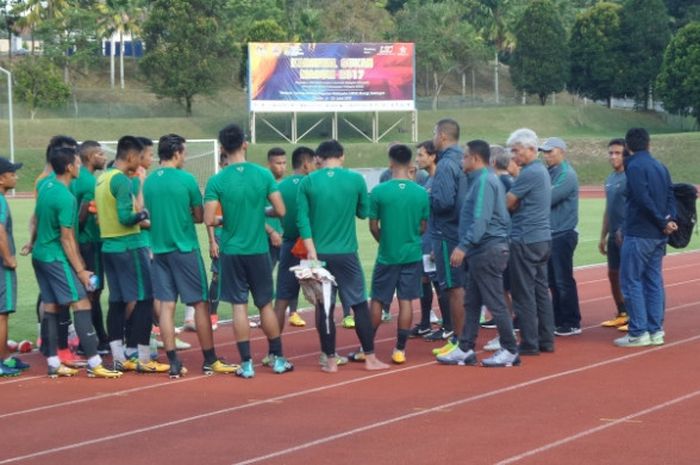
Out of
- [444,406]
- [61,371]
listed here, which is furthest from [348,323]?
[444,406]

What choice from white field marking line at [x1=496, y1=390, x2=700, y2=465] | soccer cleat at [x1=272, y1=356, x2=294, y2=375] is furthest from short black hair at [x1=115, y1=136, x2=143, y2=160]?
white field marking line at [x1=496, y1=390, x2=700, y2=465]

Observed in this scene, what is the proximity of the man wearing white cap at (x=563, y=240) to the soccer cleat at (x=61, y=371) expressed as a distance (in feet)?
16.6

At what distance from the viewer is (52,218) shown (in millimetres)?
10914

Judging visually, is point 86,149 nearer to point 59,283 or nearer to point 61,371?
point 59,283

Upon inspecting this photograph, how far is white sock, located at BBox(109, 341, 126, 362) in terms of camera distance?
1120cm

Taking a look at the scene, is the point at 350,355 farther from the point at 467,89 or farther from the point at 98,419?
the point at 467,89

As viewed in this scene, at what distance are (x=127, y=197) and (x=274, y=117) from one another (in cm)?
5907

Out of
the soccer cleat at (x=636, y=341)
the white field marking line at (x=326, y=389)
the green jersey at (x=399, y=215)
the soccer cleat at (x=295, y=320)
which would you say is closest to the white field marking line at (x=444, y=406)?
the white field marking line at (x=326, y=389)

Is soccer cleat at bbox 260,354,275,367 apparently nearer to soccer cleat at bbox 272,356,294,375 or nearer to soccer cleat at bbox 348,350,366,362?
soccer cleat at bbox 272,356,294,375

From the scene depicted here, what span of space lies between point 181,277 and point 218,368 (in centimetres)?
86

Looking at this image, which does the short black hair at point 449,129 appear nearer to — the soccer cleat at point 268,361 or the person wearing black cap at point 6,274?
the soccer cleat at point 268,361

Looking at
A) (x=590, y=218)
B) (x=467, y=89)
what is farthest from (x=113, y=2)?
(x=590, y=218)

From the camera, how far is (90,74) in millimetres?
79188

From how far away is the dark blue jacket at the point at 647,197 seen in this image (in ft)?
40.0
